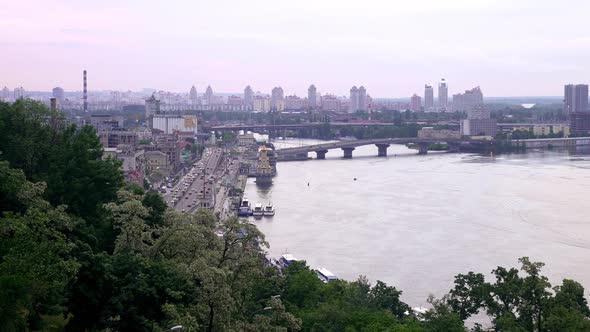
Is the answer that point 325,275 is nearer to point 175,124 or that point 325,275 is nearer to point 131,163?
point 131,163

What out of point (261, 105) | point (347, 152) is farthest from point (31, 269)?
point (261, 105)

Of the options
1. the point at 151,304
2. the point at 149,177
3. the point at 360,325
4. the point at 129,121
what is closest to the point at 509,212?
the point at 149,177

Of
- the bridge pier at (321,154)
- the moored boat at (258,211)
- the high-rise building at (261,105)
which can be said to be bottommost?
the moored boat at (258,211)

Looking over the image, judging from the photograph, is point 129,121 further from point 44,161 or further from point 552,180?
point 44,161

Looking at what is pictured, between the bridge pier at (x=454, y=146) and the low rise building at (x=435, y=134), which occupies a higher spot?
the low rise building at (x=435, y=134)

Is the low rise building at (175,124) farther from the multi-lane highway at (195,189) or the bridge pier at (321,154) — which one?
the multi-lane highway at (195,189)

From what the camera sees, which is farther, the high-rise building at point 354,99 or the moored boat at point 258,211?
the high-rise building at point 354,99

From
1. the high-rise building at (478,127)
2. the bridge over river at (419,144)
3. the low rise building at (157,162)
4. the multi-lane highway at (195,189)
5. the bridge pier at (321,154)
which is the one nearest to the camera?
the multi-lane highway at (195,189)

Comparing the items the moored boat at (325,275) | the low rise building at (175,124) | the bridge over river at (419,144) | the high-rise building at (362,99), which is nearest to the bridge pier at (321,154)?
the bridge over river at (419,144)
